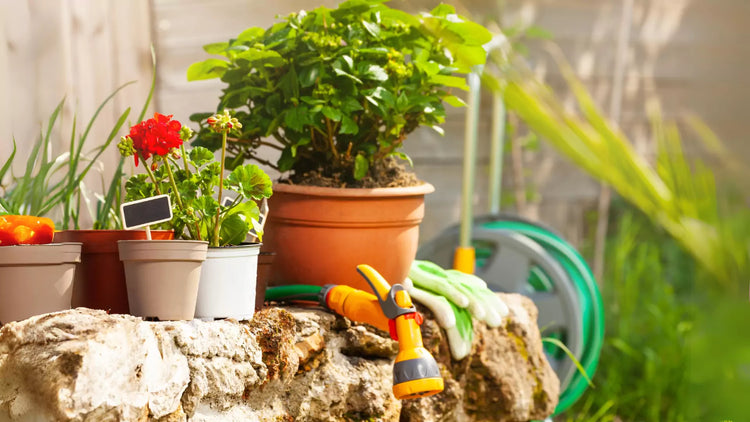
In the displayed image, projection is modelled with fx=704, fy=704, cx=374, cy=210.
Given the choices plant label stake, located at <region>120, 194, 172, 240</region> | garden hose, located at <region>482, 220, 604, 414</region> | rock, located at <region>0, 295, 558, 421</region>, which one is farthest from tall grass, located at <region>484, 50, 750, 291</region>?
garden hose, located at <region>482, 220, 604, 414</region>

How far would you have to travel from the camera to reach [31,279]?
82 cm

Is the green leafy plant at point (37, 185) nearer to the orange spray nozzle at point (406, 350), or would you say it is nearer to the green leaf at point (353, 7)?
the green leaf at point (353, 7)

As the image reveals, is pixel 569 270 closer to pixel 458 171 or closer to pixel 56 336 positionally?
pixel 458 171

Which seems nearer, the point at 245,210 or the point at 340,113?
the point at 245,210

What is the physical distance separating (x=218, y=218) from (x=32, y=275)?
230 millimetres

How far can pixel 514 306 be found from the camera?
55.3 inches

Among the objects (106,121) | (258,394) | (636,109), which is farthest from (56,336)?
(636,109)

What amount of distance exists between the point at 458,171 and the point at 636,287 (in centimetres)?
77

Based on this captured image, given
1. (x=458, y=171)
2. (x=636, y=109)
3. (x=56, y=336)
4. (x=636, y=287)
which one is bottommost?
(x=636, y=287)

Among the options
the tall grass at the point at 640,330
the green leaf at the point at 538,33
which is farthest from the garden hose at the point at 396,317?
the green leaf at the point at 538,33

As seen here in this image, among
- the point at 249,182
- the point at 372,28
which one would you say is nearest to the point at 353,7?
the point at 372,28

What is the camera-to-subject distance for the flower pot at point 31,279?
2.65ft

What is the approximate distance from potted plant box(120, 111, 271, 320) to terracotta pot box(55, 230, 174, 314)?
Answer: 0.06 m

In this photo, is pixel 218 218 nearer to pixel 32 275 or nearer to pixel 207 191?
pixel 207 191
